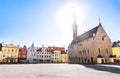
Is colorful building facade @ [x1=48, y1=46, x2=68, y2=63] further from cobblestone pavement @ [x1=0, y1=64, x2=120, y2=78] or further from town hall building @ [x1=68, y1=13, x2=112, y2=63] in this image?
cobblestone pavement @ [x1=0, y1=64, x2=120, y2=78]

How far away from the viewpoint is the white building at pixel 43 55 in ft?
269

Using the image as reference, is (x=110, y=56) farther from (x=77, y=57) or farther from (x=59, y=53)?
(x=59, y=53)

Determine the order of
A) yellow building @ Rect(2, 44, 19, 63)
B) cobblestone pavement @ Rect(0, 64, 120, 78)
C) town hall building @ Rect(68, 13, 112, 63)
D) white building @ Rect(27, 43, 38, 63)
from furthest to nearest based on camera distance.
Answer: white building @ Rect(27, 43, 38, 63) → yellow building @ Rect(2, 44, 19, 63) → town hall building @ Rect(68, 13, 112, 63) → cobblestone pavement @ Rect(0, 64, 120, 78)

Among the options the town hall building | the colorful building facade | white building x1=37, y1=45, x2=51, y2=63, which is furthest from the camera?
the colorful building facade

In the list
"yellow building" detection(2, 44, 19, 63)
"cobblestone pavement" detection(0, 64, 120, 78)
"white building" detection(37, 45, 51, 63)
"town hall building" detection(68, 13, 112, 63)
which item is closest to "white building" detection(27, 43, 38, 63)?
"white building" detection(37, 45, 51, 63)

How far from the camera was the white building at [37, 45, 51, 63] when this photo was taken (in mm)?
81938

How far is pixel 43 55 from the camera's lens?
82250 millimetres

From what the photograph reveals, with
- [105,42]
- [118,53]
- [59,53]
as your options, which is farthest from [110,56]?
[59,53]

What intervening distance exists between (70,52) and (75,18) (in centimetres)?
1923

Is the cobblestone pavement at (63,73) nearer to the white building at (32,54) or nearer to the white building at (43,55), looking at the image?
the white building at (32,54)

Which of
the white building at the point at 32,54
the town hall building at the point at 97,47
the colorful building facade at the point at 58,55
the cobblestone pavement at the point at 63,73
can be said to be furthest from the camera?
the colorful building facade at the point at 58,55

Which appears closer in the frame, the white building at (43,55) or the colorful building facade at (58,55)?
the white building at (43,55)

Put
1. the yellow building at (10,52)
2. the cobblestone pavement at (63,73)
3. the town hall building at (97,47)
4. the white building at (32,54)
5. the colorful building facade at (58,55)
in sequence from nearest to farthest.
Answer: the cobblestone pavement at (63,73)
the town hall building at (97,47)
the yellow building at (10,52)
the white building at (32,54)
the colorful building facade at (58,55)

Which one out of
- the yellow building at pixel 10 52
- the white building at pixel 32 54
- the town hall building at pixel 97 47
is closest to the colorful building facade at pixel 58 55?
the white building at pixel 32 54
